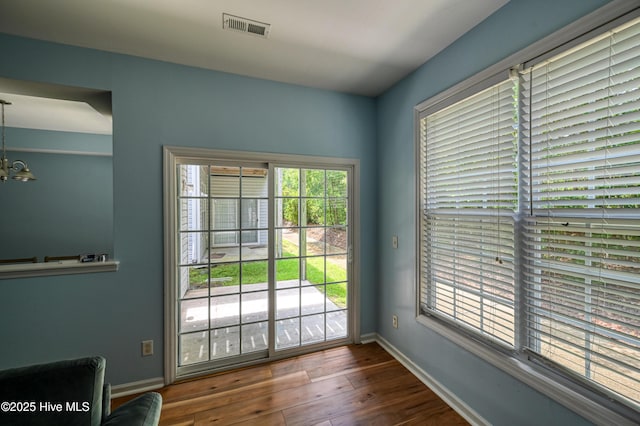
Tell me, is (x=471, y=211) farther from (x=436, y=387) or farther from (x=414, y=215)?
(x=436, y=387)

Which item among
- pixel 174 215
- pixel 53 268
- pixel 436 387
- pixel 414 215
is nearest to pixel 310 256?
pixel 414 215

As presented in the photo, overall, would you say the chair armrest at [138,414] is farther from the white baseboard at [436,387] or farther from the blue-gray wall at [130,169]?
the white baseboard at [436,387]

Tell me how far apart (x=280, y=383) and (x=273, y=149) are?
84.0 inches

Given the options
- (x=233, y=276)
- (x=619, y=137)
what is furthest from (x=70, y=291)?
(x=619, y=137)

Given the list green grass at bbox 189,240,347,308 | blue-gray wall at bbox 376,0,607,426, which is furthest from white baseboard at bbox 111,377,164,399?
blue-gray wall at bbox 376,0,607,426

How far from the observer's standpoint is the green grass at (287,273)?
246cm

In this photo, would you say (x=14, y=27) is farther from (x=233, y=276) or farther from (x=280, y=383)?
(x=280, y=383)

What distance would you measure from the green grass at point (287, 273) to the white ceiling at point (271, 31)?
1.76 metres

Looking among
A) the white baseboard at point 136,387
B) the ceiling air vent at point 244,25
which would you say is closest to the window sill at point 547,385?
the white baseboard at point 136,387

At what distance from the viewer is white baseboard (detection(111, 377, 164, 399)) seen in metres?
2.10

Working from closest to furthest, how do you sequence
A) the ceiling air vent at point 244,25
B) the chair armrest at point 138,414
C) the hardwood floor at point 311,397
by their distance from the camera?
1. the chair armrest at point 138,414
2. the ceiling air vent at point 244,25
3. the hardwood floor at point 311,397

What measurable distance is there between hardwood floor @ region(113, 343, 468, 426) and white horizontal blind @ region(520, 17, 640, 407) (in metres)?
1.02

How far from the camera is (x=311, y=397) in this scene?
205cm

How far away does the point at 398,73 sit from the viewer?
2.45m
